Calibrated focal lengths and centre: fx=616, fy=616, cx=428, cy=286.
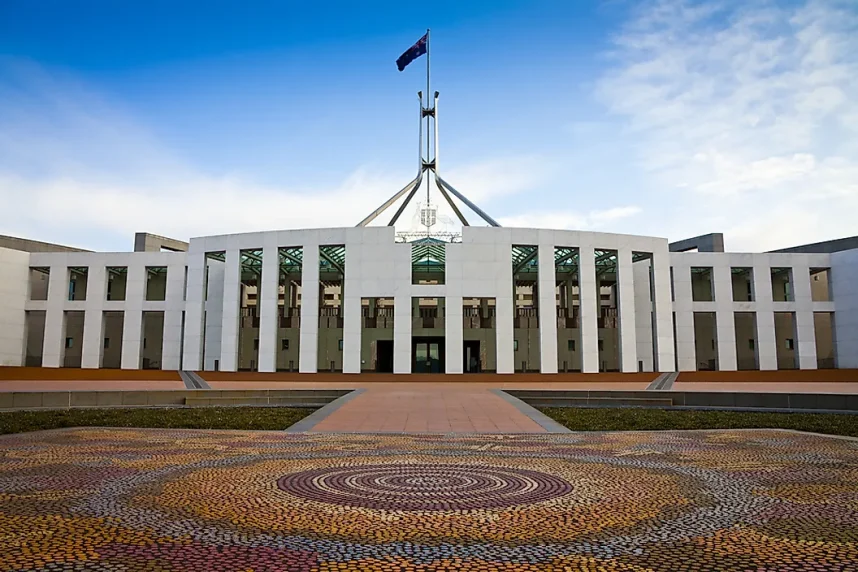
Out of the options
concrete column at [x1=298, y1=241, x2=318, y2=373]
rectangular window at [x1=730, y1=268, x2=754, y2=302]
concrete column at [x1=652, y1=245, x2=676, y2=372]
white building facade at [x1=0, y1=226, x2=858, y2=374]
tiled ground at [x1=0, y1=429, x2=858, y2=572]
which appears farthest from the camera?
rectangular window at [x1=730, y1=268, x2=754, y2=302]

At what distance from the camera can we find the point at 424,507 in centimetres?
553

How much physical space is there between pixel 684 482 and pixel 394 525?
11.9 feet

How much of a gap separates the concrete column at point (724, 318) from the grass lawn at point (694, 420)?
87.4ft

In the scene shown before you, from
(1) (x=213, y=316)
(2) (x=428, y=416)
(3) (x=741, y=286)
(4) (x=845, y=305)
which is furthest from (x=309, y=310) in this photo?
(4) (x=845, y=305)

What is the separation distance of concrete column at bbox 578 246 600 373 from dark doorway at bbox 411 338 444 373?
11.3 meters

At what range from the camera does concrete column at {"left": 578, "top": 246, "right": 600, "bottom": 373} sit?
36.0 m

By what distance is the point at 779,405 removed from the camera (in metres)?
16.5

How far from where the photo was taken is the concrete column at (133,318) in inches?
1596

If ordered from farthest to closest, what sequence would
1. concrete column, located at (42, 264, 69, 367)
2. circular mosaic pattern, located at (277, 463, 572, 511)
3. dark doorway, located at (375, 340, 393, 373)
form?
dark doorway, located at (375, 340, 393, 373)
concrete column, located at (42, 264, 69, 367)
circular mosaic pattern, located at (277, 463, 572, 511)

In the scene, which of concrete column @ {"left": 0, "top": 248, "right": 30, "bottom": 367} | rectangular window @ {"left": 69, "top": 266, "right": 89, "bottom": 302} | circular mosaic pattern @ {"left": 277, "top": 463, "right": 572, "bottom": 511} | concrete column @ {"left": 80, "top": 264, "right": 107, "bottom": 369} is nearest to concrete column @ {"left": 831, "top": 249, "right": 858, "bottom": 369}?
circular mosaic pattern @ {"left": 277, "top": 463, "right": 572, "bottom": 511}

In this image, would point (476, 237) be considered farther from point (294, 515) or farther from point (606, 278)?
point (294, 515)

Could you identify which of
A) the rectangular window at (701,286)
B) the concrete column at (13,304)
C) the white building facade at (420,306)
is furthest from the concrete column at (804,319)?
the concrete column at (13,304)

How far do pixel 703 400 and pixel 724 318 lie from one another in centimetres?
2593

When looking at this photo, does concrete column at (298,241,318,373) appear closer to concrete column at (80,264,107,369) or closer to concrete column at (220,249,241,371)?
concrete column at (220,249,241,371)
